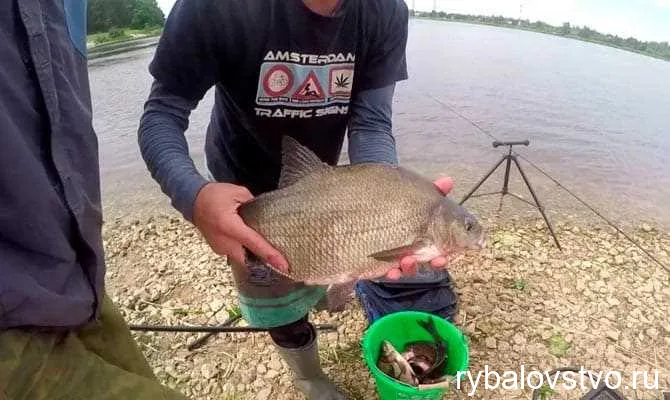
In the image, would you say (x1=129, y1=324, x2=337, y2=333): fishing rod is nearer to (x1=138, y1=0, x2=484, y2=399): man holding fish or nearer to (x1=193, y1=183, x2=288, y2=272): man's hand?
(x1=138, y1=0, x2=484, y2=399): man holding fish

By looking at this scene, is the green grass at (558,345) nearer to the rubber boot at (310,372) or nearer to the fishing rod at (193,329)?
the rubber boot at (310,372)

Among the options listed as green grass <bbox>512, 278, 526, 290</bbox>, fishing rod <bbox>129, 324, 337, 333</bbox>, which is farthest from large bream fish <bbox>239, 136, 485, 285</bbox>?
green grass <bbox>512, 278, 526, 290</bbox>

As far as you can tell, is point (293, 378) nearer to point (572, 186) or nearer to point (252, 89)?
point (252, 89)

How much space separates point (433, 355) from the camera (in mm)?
2904

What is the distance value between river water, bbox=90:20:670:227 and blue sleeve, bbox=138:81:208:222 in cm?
471

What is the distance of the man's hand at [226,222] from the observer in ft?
5.78

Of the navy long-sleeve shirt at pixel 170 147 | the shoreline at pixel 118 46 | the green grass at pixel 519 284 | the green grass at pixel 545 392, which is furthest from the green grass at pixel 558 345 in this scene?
the shoreline at pixel 118 46

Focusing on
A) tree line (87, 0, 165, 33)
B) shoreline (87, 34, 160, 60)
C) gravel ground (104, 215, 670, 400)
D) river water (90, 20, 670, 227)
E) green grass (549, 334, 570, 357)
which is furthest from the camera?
tree line (87, 0, 165, 33)

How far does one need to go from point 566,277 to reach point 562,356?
1.07 metres

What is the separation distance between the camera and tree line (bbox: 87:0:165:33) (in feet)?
95.8

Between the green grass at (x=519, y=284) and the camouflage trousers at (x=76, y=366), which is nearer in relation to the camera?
the camouflage trousers at (x=76, y=366)

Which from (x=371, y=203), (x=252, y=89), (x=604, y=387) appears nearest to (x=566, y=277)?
(x=604, y=387)

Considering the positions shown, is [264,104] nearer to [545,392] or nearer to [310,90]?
[310,90]

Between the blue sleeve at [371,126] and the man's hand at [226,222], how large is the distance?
693 mm
